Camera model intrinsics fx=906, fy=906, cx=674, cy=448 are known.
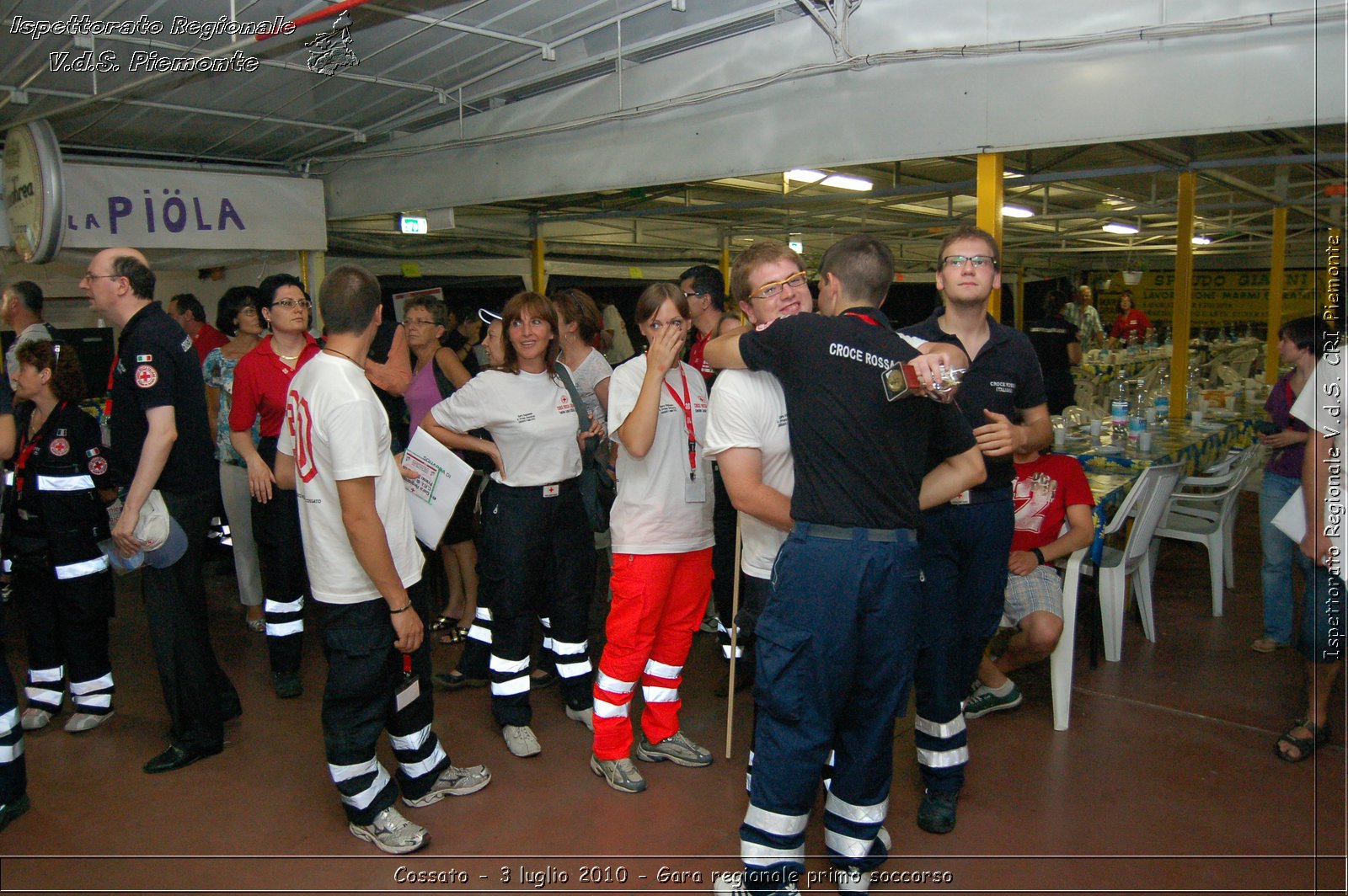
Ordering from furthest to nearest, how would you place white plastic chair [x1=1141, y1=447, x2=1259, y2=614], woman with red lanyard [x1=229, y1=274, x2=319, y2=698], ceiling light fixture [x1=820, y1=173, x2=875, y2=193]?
1. ceiling light fixture [x1=820, y1=173, x2=875, y2=193]
2. white plastic chair [x1=1141, y1=447, x2=1259, y2=614]
3. woman with red lanyard [x1=229, y1=274, x2=319, y2=698]

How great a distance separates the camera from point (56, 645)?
3688 mm

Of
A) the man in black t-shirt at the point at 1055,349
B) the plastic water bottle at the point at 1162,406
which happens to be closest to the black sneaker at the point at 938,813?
the man in black t-shirt at the point at 1055,349

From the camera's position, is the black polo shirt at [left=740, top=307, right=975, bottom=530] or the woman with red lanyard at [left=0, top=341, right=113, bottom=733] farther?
the woman with red lanyard at [left=0, top=341, right=113, bottom=733]

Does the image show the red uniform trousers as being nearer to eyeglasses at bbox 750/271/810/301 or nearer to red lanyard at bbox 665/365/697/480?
red lanyard at bbox 665/365/697/480

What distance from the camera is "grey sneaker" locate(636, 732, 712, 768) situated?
3295 mm

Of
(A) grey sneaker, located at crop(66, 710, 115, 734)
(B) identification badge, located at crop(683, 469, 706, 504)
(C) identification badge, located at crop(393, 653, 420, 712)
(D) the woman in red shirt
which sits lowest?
(A) grey sneaker, located at crop(66, 710, 115, 734)

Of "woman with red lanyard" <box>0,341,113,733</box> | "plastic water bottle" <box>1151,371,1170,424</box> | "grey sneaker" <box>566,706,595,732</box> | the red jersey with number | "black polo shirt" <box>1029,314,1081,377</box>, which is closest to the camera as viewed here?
"woman with red lanyard" <box>0,341,113,733</box>

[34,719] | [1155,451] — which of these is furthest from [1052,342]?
Answer: [34,719]

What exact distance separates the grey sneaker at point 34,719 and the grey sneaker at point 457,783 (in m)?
1.83

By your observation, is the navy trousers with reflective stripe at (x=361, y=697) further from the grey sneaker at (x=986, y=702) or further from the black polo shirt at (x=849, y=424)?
the grey sneaker at (x=986, y=702)

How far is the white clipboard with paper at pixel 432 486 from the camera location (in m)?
3.02

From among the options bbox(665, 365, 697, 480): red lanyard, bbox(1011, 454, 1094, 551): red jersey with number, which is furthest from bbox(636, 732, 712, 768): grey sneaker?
bbox(1011, 454, 1094, 551): red jersey with number

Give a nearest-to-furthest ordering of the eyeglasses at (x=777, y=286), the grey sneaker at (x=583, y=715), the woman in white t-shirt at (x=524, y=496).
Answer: the eyeglasses at (x=777, y=286) < the woman in white t-shirt at (x=524, y=496) < the grey sneaker at (x=583, y=715)

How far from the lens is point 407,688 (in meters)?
2.86
